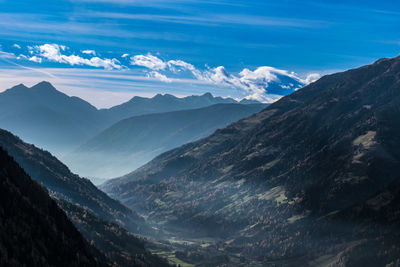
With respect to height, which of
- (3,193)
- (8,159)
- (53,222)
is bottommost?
(53,222)

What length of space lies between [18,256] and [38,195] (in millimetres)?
60247

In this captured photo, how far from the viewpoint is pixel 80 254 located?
7362 inches

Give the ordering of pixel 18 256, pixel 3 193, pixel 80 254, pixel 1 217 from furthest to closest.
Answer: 1. pixel 80 254
2. pixel 3 193
3. pixel 1 217
4. pixel 18 256

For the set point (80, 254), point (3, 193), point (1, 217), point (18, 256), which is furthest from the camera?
point (80, 254)

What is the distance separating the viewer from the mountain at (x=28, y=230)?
14500 centimetres

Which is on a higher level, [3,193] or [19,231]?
[3,193]

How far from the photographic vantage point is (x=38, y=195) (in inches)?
7800

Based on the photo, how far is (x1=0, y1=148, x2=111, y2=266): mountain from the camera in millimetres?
145000

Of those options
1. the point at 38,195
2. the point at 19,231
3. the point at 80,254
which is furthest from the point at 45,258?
the point at 38,195

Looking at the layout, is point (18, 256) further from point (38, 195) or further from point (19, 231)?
point (38, 195)

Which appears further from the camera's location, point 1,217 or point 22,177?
point 22,177

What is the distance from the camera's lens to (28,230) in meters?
162

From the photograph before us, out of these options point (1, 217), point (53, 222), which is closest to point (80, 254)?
point (53, 222)

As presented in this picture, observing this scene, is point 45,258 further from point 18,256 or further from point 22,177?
point 22,177
